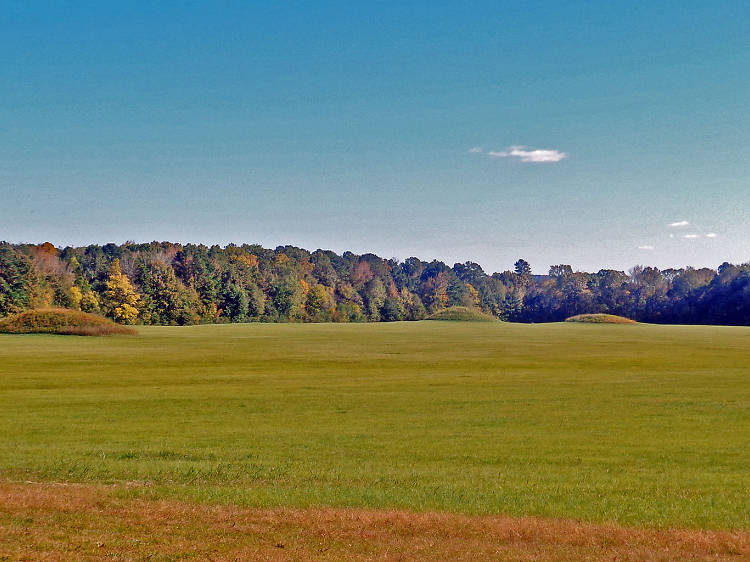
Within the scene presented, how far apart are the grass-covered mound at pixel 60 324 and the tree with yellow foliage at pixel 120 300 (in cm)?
3592

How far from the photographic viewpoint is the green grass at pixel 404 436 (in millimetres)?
16812

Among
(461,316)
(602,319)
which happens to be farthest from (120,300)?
(602,319)

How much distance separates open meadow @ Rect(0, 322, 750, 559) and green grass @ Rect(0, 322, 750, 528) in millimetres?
94

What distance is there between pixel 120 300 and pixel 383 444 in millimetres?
131253

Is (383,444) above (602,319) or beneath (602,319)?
beneath

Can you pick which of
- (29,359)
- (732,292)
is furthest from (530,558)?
(732,292)

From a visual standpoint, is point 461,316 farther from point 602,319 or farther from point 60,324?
point 60,324

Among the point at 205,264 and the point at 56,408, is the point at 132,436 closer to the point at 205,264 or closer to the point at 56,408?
the point at 56,408

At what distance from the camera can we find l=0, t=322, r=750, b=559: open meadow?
15625 mm

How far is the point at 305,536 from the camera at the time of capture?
1291 centimetres

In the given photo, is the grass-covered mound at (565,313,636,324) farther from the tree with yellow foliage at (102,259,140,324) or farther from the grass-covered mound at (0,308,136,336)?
the grass-covered mound at (0,308,136,336)

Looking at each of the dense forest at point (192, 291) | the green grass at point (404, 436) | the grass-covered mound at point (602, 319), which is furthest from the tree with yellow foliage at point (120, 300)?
the grass-covered mound at point (602, 319)

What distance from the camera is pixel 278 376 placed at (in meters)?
45.6

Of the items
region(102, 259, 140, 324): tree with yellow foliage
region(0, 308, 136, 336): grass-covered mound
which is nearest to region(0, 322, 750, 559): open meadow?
region(0, 308, 136, 336): grass-covered mound
